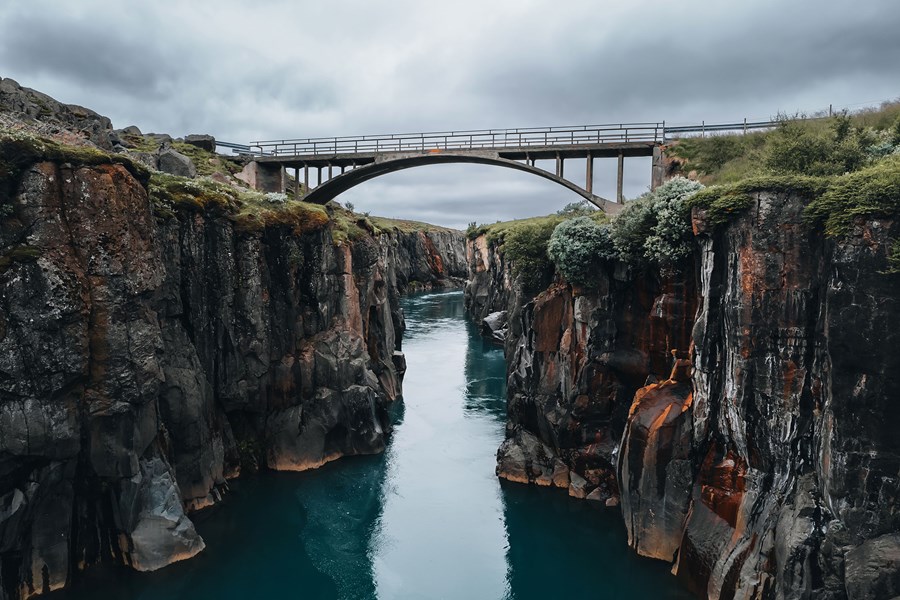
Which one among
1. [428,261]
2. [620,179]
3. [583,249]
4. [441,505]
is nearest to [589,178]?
[620,179]

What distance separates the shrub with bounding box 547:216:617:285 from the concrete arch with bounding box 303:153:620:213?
34.4 ft

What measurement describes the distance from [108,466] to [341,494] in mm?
11262

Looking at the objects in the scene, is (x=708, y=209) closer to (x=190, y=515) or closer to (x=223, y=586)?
(x=223, y=586)

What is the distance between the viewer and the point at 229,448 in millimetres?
27906

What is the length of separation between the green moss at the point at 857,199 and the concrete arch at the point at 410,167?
19.5 meters

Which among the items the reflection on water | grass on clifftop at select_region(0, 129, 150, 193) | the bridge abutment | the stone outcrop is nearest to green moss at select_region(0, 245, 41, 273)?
grass on clifftop at select_region(0, 129, 150, 193)

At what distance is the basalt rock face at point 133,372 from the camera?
1708 cm

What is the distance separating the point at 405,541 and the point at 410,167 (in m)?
29.8

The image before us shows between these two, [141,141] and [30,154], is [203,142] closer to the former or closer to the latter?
[141,141]

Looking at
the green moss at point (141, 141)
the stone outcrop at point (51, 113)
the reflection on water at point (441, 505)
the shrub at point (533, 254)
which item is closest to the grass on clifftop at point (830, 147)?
the shrub at point (533, 254)

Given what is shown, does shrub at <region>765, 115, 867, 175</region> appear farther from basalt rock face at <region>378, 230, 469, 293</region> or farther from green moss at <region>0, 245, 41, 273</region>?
basalt rock face at <region>378, 230, 469, 293</region>

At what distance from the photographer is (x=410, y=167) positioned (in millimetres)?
45094

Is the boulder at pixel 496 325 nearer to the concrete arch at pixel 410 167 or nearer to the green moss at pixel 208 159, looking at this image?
the concrete arch at pixel 410 167

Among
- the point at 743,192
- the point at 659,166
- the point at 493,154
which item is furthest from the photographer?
the point at 493,154
